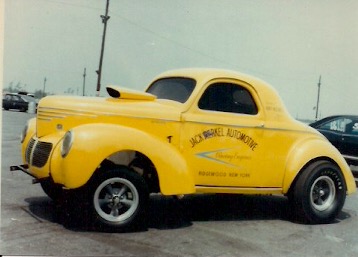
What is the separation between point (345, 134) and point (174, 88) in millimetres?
5703

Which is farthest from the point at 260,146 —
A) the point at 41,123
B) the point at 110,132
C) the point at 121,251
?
the point at 41,123

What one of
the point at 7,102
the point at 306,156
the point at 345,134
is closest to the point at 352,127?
the point at 345,134

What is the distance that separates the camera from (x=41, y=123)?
459 cm

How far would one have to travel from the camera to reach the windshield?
5043 mm

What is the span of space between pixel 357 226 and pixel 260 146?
5.23ft

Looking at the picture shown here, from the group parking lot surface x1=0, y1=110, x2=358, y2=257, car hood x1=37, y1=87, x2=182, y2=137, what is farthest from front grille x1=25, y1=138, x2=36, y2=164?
parking lot surface x1=0, y1=110, x2=358, y2=257

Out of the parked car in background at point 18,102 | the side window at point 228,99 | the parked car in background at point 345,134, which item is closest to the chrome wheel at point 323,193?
the side window at point 228,99

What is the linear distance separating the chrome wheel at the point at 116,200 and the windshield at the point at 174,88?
1.30m

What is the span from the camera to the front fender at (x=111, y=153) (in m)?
3.97

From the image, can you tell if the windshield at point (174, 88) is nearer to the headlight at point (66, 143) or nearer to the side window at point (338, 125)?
the headlight at point (66, 143)

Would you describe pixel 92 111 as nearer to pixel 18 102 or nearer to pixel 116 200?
pixel 116 200

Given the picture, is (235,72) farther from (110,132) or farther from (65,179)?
(65,179)

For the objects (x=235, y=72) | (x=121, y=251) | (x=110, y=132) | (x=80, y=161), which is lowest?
(x=121, y=251)

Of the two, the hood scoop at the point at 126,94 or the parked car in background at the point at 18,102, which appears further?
the parked car in background at the point at 18,102
